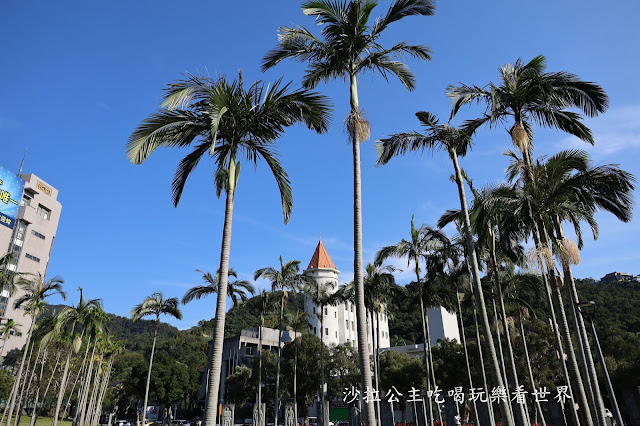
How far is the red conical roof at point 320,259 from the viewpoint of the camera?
9100cm

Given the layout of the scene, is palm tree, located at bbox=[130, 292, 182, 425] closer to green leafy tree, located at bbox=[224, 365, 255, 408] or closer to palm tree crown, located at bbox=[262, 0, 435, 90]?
green leafy tree, located at bbox=[224, 365, 255, 408]

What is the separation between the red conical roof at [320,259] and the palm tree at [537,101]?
76948mm

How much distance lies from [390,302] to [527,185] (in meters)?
23.1

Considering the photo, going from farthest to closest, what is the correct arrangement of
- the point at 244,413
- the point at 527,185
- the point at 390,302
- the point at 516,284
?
the point at 244,413 < the point at 390,302 < the point at 516,284 < the point at 527,185

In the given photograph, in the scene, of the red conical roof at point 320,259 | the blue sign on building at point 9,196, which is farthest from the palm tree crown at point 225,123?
the red conical roof at point 320,259

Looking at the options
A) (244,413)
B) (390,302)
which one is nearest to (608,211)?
(390,302)

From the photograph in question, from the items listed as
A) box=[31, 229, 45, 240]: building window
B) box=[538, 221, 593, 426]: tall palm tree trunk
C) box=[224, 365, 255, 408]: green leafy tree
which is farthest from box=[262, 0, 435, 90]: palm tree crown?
box=[31, 229, 45, 240]: building window

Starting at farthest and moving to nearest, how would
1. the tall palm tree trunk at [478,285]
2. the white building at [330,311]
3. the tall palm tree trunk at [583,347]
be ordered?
the white building at [330,311], the tall palm tree trunk at [478,285], the tall palm tree trunk at [583,347]

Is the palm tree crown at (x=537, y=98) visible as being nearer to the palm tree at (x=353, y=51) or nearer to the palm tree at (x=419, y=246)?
the palm tree at (x=353, y=51)

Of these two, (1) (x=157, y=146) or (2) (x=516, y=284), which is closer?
(1) (x=157, y=146)

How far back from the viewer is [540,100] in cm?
1479

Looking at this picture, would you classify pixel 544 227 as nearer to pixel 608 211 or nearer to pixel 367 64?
pixel 608 211

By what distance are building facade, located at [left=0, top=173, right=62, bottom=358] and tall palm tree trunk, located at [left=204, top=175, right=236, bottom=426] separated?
73.4m

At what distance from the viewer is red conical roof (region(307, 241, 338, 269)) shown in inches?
3583
